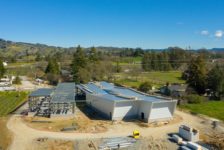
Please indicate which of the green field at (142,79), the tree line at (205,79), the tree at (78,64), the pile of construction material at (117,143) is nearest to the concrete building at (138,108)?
the pile of construction material at (117,143)

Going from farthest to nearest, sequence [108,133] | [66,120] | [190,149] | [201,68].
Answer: [201,68]
[66,120]
[108,133]
[190,149]

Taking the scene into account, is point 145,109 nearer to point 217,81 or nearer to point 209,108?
point 209,108

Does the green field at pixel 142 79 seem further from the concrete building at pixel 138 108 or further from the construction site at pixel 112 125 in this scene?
the concrete building at pixel 138 108

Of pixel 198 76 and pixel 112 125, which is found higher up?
pixel 198 76

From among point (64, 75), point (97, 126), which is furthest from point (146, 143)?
point (64, 75)

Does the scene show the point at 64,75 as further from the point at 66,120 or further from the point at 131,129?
the point at 131,129

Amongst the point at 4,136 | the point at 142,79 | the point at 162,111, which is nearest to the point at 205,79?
the point at 162,111

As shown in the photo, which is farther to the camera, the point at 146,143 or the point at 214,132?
the point at 214,132
